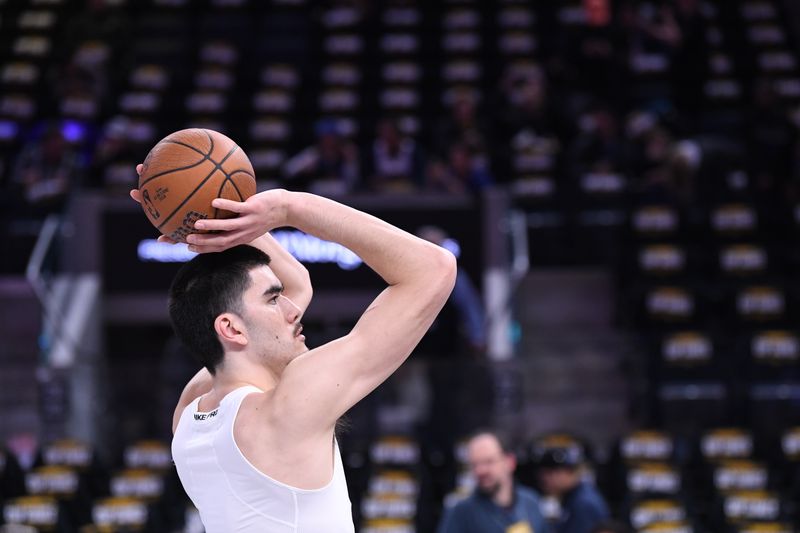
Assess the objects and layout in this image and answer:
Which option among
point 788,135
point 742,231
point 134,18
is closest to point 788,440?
point 742,231

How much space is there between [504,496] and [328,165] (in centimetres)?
651

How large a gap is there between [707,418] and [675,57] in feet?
20.4

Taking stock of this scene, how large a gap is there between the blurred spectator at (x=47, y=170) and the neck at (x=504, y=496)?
6472mm

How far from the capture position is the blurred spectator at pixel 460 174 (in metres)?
12.5

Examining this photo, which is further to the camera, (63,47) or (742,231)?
(63,47)

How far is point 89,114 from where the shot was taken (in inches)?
555

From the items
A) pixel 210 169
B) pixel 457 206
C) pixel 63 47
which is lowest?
pixel 63 47

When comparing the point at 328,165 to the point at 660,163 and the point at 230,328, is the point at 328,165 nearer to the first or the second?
the point at 660,163

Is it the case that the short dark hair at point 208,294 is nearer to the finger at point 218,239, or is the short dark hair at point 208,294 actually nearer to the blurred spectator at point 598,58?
the finger at point 218,239

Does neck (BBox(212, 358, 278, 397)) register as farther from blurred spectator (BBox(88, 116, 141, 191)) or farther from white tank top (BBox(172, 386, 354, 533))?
blurred spectator (BBox(88, 116, 141, 191))

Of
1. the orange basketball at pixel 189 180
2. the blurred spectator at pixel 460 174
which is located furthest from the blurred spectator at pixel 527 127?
the orange basketball at pixel 189 180

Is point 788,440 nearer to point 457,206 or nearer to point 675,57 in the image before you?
point 457,206

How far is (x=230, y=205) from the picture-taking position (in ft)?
9.86

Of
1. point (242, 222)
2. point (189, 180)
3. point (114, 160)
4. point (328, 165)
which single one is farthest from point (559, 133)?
point (242, 222)
